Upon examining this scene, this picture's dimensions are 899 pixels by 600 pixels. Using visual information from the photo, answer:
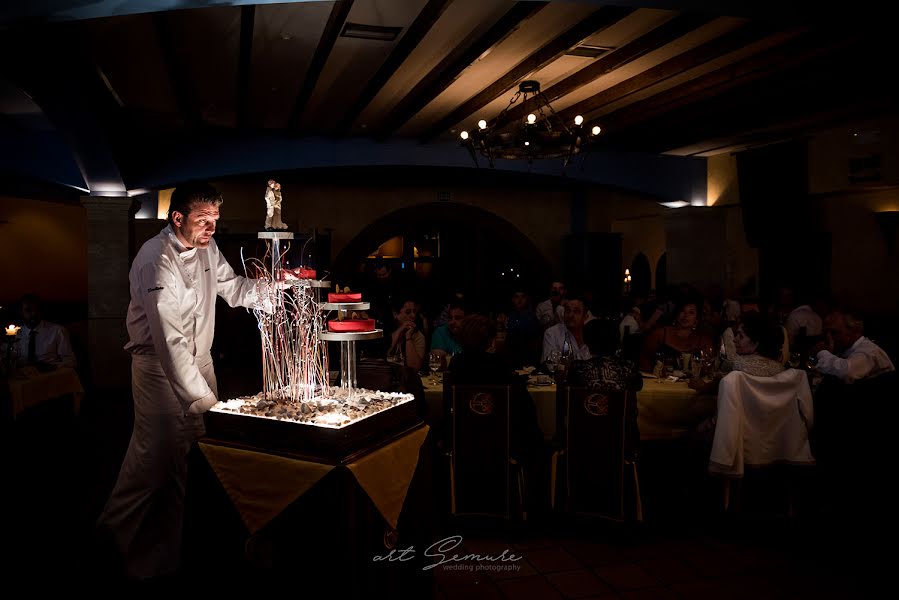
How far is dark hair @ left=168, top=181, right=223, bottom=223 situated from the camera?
264 centimetres

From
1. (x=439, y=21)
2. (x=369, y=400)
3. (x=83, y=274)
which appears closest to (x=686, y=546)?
(x=369, y=400)

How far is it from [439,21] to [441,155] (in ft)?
13.0

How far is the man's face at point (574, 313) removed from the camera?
479cm

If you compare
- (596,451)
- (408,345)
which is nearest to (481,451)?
(596,451)

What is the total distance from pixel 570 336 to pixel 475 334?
1632 millimetres

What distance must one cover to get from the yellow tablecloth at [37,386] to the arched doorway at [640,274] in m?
10.5

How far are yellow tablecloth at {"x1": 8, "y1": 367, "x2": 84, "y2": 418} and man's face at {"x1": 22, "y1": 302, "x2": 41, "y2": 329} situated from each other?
671 mm

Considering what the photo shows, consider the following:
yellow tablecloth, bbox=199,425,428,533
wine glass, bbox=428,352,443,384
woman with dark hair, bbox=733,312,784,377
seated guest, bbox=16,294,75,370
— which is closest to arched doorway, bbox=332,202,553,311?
seated guest, bbox=16,294,75,370

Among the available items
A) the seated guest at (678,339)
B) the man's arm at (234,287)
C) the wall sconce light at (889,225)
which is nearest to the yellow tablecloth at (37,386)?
the man's arm at (234,287)

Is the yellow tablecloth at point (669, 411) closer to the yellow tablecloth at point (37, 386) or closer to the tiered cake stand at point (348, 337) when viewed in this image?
the tiered cake stand at point (348, 337)

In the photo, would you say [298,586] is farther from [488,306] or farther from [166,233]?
[488,306]

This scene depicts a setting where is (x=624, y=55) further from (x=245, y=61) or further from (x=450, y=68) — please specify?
(x=245, y=61)

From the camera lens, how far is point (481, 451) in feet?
11.5

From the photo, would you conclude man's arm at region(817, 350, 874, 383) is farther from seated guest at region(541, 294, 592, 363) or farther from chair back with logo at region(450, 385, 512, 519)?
chair back with logo at region(450, 385, 512, 519)
